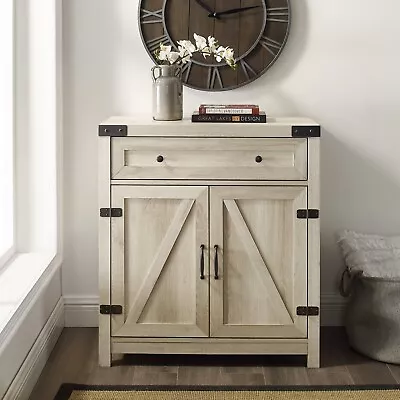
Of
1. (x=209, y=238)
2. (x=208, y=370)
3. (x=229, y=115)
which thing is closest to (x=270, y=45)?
(x=229, y=115)

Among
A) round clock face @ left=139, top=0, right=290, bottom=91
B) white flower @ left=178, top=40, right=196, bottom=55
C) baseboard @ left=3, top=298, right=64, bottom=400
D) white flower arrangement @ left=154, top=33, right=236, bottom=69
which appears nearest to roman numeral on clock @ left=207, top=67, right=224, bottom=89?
round clock face @ left=139, top=0, right=290, bottom=91

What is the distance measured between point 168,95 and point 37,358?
1.17 m

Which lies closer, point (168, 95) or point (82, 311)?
point (168, 95)

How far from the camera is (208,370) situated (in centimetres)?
322

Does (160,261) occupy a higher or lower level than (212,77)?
lower

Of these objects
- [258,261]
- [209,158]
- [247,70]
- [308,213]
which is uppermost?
[247,70]

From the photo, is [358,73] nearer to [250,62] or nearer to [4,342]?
[250,62]

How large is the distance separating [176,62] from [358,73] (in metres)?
0.84

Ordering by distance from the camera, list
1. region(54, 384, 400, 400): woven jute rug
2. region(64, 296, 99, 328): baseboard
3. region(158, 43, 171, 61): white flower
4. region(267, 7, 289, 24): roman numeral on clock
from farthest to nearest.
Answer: region(64, 296, 99, 328): baseboard, region(267, 7, 289, 24): roman numeral on clock, region(158, 43, 171, 61): white flower, region(54, 384, 400, 400): woven jute rug

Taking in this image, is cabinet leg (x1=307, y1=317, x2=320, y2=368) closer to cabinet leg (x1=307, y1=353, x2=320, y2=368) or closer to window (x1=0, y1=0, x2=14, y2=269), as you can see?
cabinet leg (x1=307, y1=353, x2=320, y2=368)

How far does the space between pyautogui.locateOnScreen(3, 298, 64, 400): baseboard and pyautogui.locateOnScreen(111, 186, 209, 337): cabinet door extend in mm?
304

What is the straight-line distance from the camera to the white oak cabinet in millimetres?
3146

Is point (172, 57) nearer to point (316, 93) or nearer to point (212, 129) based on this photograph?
point (212, 129)

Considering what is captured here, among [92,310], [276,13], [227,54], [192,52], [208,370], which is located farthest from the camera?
[92,310]
